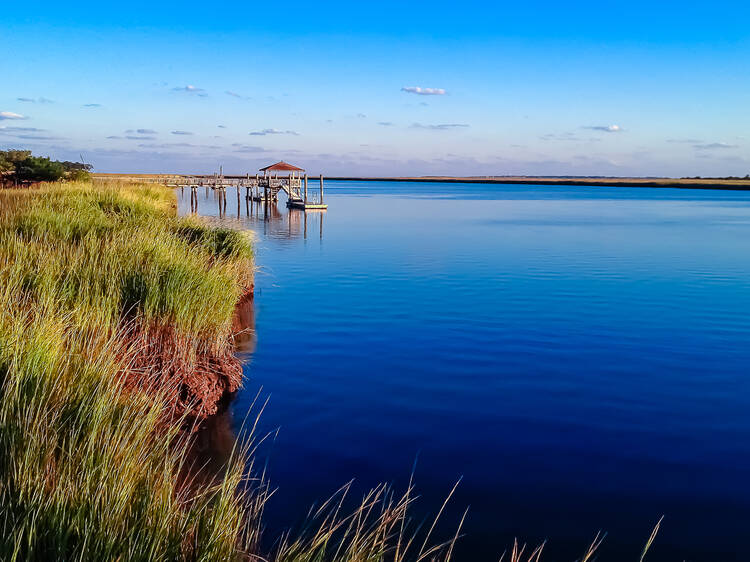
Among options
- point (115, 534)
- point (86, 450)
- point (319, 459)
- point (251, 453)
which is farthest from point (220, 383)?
point (115, 534)

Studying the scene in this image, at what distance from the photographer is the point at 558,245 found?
3145 centimetres

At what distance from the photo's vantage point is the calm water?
6.54m

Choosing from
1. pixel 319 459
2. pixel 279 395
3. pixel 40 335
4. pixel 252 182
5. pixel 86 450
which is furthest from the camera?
pixel 252 182

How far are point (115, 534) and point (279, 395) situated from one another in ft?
21.0

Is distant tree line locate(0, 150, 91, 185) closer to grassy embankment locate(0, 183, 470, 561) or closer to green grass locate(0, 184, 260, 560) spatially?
grassy embankment locate(0, 183, 470, 561)

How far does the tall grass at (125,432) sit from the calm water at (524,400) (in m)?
0.59

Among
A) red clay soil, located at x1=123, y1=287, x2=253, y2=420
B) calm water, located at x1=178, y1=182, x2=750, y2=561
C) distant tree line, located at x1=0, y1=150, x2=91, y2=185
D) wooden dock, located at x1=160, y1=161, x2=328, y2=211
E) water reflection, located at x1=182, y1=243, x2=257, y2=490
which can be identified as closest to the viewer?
calm water, located at x1=178, y1=182, x2=750, y2=561

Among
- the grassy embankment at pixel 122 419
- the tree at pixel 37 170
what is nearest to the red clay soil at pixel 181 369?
the grassy embankment at pixel 122 419

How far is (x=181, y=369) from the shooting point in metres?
8.26

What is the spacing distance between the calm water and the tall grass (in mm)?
589

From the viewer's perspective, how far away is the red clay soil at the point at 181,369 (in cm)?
767

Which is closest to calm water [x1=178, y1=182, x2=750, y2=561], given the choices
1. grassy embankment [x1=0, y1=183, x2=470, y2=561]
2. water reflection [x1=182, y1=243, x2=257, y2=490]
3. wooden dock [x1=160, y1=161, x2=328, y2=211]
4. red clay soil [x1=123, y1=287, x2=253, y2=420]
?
water reflection [x1=182, y1=243, x2=257, y2=490]

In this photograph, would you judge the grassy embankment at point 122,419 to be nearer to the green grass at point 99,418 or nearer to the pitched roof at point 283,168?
the green grass at point 99,418

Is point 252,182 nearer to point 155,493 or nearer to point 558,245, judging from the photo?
point 558,245
